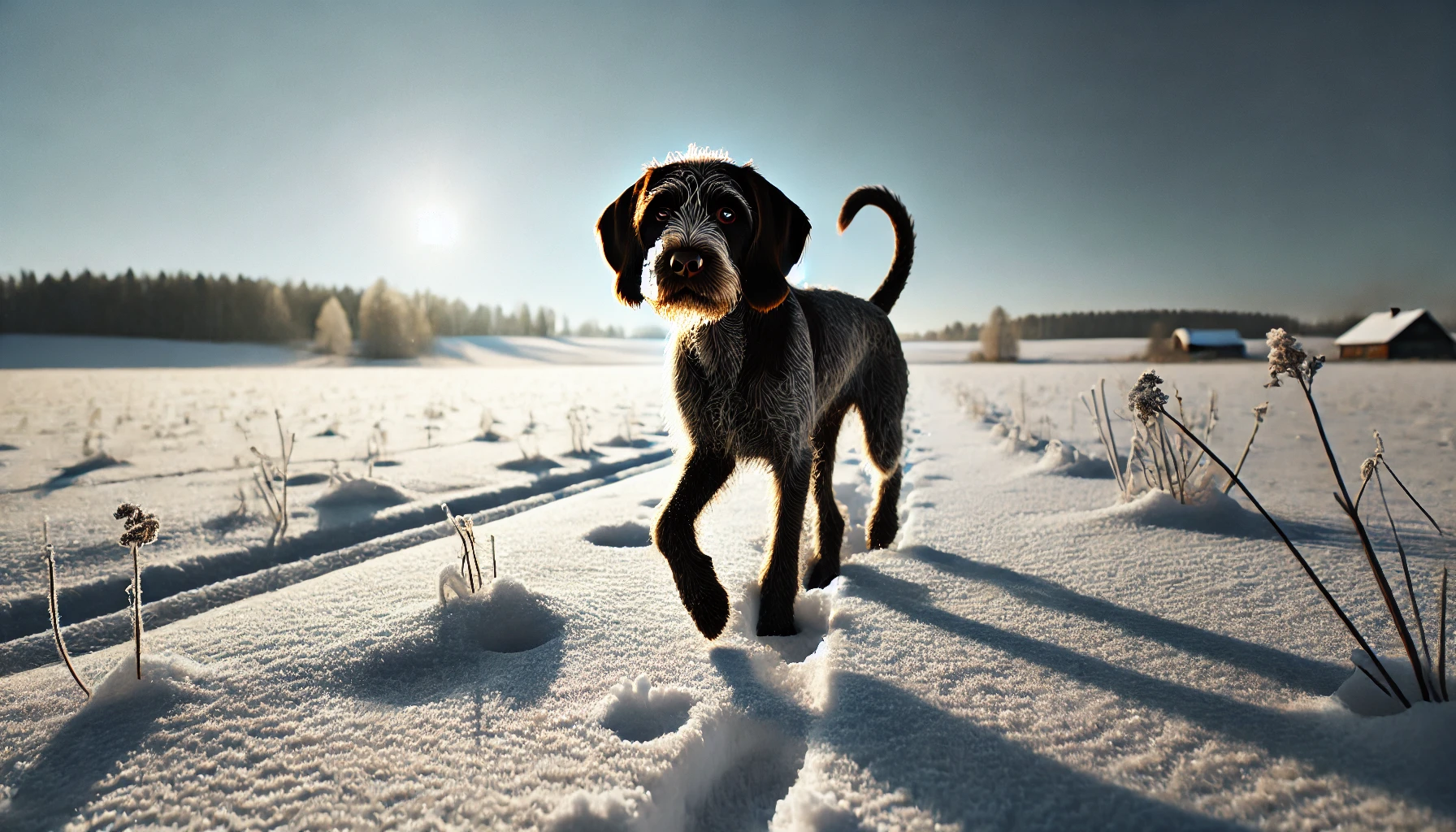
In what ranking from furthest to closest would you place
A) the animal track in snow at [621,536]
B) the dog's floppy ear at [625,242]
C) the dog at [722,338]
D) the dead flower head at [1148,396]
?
the animal track in snow at [621,536], the dog's floppy ear at [625,242], the dog at [722,338], the dead flower head at [1148,396]

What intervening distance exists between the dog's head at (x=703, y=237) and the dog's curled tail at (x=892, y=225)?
42.2 inches

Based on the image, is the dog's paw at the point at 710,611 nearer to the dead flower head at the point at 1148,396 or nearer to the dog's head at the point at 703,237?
the dog's head at the point at 703,237

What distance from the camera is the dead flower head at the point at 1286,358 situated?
3.94ft

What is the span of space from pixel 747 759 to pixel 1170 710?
3.05 ft

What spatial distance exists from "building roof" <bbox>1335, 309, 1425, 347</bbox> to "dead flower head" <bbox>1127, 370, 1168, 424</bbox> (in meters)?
37.4

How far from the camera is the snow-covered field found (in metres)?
1.04

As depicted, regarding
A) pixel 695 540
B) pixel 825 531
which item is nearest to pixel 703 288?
pixel 695 540

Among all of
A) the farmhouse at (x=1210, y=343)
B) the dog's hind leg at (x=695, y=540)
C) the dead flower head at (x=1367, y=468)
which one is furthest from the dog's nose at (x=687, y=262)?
the farmhouse at (x=1210, y=343)

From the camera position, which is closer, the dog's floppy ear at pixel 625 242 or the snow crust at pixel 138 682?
the snow crust at pixel 138 682

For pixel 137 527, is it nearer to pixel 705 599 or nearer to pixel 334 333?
pixel 705 599

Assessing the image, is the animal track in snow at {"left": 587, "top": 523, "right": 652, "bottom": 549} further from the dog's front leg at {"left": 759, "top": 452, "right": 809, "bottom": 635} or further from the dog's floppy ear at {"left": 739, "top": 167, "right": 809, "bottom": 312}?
the dog's floppy ear at {"left": 739, "top": 167, "right": 809, "bottom": 312}

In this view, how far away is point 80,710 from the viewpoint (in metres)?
1.34

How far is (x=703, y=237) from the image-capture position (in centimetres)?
173

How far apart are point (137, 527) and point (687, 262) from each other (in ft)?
5.05
